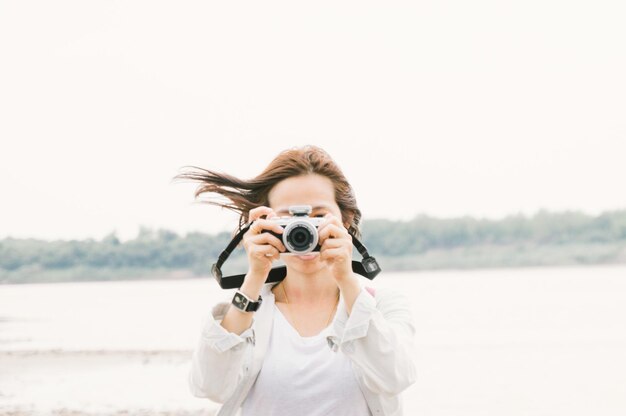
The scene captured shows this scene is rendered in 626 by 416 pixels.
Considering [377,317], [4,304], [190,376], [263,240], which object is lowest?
[4,304]

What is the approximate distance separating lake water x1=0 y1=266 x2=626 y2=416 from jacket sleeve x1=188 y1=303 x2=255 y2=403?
9.4 inches

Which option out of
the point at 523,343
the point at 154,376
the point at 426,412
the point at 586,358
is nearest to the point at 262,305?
the point at 426,412

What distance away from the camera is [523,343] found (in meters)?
11.7

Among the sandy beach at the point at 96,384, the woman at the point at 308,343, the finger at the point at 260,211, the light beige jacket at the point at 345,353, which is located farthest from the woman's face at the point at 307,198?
the sandy beach at the point at 96,384

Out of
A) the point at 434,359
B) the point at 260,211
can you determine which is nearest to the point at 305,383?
the point at 260,211

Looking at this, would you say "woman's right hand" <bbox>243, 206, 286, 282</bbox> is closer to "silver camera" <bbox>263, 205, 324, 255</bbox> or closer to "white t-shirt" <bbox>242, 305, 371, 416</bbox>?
"silver camera" <bbox>263, 205, 324, 255</bbox>

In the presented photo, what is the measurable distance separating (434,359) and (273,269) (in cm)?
797

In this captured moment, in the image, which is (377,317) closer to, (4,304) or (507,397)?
(507,397)

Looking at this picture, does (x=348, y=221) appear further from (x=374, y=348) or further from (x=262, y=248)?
(x=374, y=348)

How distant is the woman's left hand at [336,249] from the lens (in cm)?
243

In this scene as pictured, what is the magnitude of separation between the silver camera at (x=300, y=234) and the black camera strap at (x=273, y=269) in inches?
8.7

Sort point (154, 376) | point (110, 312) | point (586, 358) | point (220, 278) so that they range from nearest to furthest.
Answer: point (220, 278)
point (154, 376)
point (586, 358)
point (110, 312)

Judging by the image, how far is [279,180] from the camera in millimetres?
2768

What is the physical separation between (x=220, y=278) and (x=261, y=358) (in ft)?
1.34
